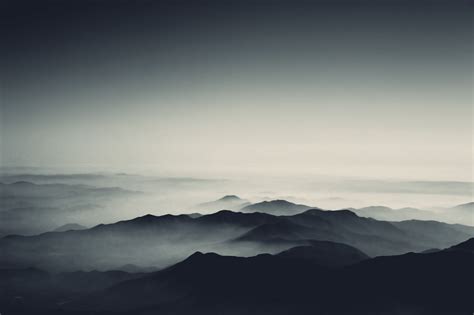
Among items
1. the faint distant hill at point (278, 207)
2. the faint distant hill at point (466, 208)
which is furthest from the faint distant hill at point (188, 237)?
the faint distant hill at point (466, 208)

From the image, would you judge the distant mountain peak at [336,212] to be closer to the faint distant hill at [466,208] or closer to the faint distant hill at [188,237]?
the faint distant hill at [188,237]

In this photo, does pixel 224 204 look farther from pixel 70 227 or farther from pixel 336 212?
pixel 70 227

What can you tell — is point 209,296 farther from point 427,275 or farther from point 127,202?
point 427,275

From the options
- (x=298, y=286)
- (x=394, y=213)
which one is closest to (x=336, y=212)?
(x=394, y=213)

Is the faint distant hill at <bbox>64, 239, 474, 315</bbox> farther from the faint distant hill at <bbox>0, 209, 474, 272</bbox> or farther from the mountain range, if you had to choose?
the faint distant hill at <bbox>0, 209, 474, 272</bbox>

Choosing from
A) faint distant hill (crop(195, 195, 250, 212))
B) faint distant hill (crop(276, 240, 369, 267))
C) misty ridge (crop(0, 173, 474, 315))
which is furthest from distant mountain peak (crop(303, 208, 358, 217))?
faint distant hill (crop(276, 240, 369, 267))

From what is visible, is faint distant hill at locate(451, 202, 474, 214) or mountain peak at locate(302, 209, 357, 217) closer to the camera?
faint distant hill at locate(451, 202, 474, 214)
